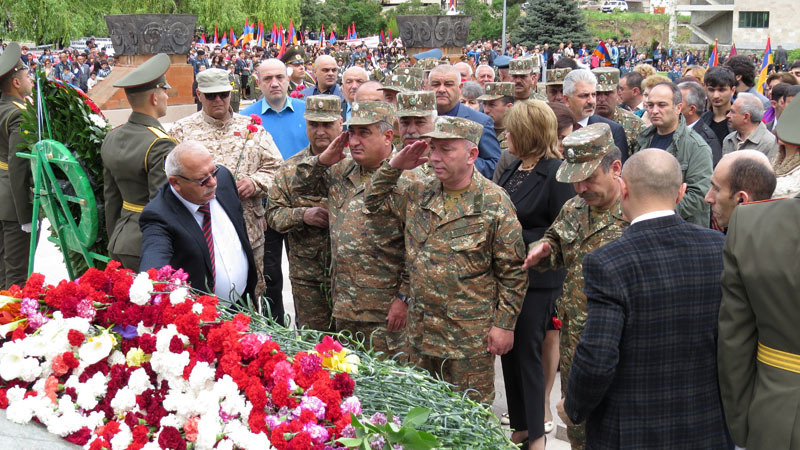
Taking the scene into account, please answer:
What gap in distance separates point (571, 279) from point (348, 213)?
1391 mm

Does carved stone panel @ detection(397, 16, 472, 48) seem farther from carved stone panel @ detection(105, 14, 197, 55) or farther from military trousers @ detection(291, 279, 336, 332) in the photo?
military trousers @ detection(291, 279, 336, 332)

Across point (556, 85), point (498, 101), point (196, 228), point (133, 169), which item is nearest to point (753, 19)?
point (556, 85)

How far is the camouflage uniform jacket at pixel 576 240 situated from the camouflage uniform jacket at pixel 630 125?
2706 millimetres

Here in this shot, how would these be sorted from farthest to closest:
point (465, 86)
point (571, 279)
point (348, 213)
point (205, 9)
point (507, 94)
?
point (205, 9)
point (465, 86)
point (507, 94)
point (348, 213)
point (571, 279)

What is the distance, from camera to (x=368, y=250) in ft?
13.9

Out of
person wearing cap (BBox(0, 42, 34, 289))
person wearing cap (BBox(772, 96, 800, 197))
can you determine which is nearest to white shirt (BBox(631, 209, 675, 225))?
person wearing cap (BBox(772, 96, 800, 197))

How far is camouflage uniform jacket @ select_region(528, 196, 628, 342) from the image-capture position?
3.42 m

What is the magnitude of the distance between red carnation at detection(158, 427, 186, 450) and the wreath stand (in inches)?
117

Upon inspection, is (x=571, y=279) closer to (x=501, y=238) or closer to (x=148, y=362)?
(x=501, y=238)

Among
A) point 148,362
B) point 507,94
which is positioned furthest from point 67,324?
point 507,94

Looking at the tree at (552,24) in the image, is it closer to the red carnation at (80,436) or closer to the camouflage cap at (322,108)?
the camouflage cap at (322,108)

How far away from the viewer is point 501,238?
3.71 meters

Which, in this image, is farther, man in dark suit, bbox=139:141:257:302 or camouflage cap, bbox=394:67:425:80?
camouflage cap, bbox=394:67:425:80

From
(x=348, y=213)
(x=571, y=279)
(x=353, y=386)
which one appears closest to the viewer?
(x=353, y=386)
